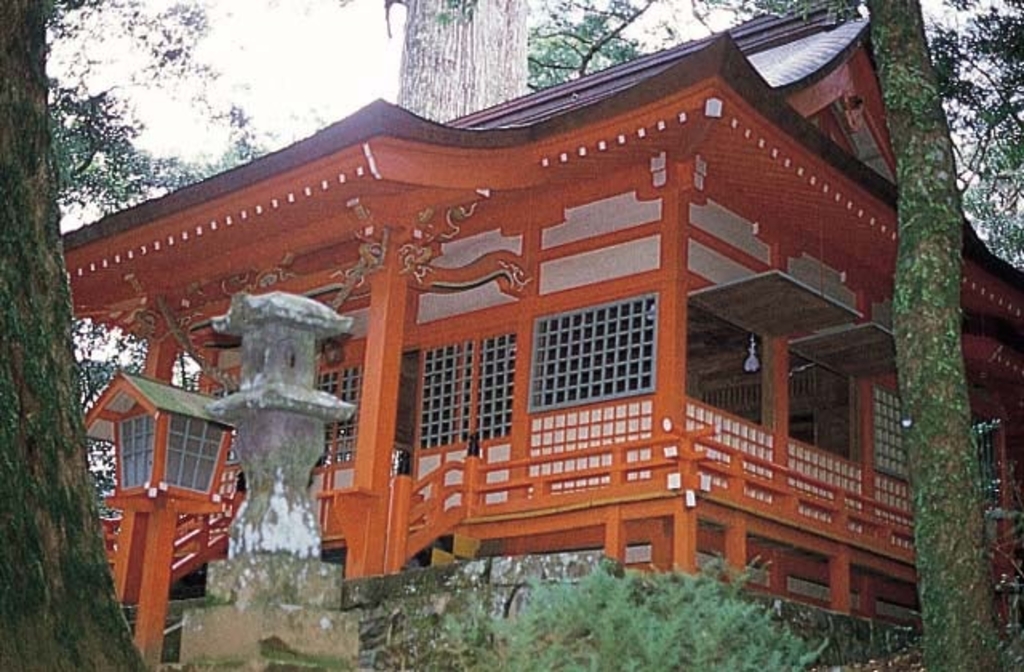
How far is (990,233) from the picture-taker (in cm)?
1955

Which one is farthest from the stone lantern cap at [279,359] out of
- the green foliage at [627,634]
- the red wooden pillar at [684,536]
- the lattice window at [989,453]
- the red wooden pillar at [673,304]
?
the lattice window at [989,453]

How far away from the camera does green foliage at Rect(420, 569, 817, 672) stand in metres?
5.27

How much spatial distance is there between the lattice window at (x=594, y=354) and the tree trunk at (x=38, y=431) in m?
5.98

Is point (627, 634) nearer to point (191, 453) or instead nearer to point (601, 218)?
point (191, 453)

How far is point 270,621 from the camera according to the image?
186 inches

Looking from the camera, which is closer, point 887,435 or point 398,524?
point 398,524

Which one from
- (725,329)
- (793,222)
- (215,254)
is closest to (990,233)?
(725,329)

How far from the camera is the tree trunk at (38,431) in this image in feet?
11.4

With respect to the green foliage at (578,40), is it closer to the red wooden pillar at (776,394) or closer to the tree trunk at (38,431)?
the red wooden pillar at (776,394)

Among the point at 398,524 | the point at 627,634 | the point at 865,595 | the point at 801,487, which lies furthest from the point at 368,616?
the point at 865,595

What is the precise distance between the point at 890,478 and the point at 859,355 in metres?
1.28

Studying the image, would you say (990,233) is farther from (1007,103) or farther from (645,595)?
(645,595)

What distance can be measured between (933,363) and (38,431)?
15.9 ft

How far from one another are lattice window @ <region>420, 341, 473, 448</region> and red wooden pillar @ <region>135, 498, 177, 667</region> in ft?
10.8
